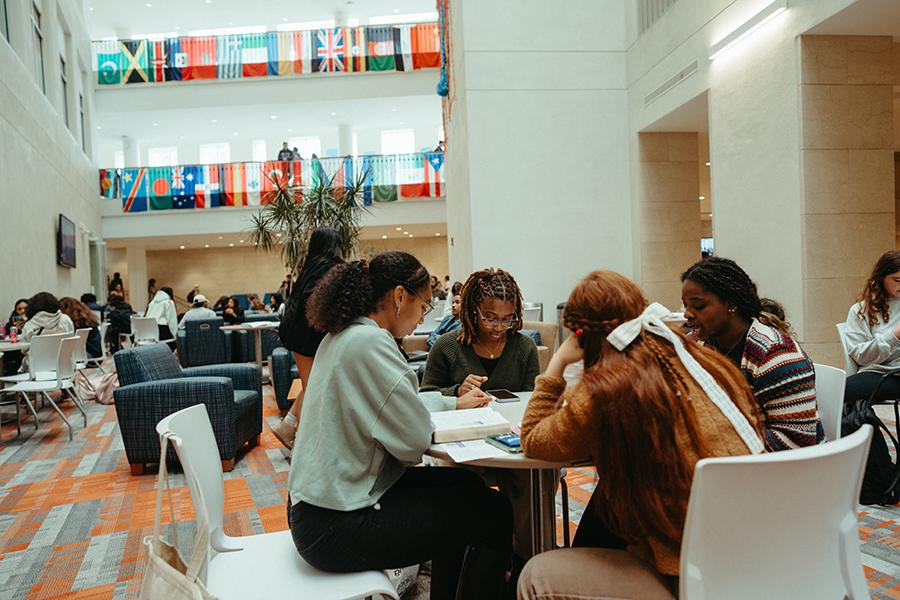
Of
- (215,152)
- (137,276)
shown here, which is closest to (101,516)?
(137,276)

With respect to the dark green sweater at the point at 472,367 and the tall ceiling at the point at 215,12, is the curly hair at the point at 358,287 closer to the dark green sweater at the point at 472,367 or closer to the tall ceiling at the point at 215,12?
the dark green sweater at the point at 472,367

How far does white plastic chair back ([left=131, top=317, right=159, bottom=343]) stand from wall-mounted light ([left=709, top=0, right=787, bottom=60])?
8.83 metres

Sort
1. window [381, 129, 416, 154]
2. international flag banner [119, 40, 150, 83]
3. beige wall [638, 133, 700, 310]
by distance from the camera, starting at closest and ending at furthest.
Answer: beige wall [638, 133, 700, 310]
international flag banner [119, 40, 150, 83]
window [381, 129, 416, 154]

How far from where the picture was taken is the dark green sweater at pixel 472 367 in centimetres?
282

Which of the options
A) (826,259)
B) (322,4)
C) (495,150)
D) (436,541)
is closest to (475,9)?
(495,150)

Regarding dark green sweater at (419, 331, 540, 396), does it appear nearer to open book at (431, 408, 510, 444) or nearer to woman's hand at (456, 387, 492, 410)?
woman's hand at (456, 387, 492, 410)

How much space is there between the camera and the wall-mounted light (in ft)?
18.8

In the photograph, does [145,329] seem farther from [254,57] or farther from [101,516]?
[254,57]

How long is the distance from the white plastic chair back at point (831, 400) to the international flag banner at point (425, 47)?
15795 millimetres

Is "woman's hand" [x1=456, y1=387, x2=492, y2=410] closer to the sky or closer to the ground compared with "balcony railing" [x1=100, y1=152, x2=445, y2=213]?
closer to the ground

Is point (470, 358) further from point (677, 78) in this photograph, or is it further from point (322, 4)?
point (322, 4)

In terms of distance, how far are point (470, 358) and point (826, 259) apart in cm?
427

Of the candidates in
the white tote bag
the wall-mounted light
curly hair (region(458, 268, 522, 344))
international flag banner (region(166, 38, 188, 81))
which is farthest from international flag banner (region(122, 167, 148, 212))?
the white tote bag

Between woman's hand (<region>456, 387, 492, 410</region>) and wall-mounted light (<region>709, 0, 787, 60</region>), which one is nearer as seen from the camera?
woman's hand (<region>456, 387, 492, 410</region>)
